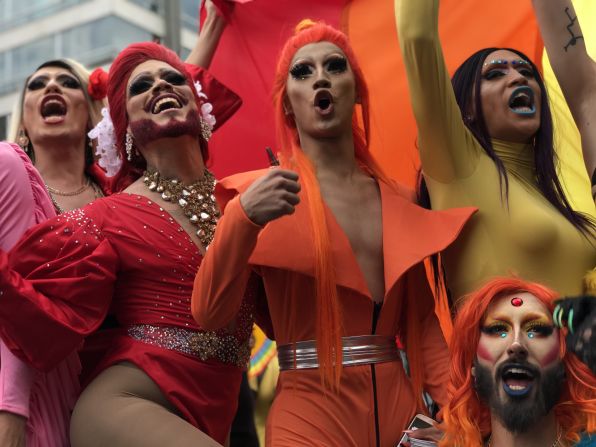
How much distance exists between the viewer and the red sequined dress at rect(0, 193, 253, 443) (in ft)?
11.6

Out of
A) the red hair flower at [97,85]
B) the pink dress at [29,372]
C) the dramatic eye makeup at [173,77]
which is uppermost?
the dramatic eye makeup at [173,77]

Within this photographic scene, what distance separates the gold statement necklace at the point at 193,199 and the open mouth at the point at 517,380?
3.85 ft

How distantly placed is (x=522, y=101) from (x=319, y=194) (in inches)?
30.8

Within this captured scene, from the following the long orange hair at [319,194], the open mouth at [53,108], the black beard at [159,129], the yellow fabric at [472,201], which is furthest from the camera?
the open mouth at [53,108]

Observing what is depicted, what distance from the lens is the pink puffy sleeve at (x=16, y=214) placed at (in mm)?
3592

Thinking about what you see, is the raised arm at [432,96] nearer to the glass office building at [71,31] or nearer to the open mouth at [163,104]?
the open mouth at [163,104]

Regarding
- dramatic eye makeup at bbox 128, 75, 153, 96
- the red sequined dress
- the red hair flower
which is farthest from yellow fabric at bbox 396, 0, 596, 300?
the red hair flower

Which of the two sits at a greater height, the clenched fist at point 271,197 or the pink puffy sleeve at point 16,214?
the clenched fist at point 271,197

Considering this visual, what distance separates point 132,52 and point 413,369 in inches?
61.1

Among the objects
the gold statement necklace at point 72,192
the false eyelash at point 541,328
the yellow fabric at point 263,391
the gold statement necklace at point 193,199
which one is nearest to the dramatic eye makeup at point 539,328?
the false eyelash at point 541,328

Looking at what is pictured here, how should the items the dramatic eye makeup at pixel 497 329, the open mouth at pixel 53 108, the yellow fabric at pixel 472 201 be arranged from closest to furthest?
1. the dramatic eye makeup at pixel 497 329
2. the yellow fabric at pixel 472 201
3. the open mouth at pixel 53 108

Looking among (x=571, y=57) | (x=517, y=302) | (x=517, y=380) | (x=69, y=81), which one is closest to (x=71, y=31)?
(x=69, y=81)

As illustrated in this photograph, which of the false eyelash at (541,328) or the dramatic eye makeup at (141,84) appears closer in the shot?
the false eyelash at (541,328)

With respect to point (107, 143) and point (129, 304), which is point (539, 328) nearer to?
point (129, 304)
